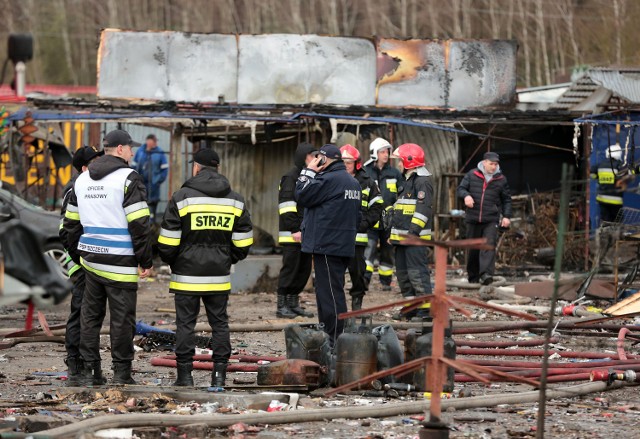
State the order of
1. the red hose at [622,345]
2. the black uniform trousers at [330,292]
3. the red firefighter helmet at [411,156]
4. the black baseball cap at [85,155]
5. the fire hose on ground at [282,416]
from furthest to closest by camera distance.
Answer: the red firefighter helmet at [411,156] < the black uniform trousers at [330,292] < the black baseball cap at [85,155] < the red hose at [622,345] < the fire hose on ground at [282,416]

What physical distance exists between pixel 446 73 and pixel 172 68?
566 centimetres

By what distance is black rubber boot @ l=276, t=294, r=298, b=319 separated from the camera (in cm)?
1487

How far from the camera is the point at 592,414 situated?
8930mm

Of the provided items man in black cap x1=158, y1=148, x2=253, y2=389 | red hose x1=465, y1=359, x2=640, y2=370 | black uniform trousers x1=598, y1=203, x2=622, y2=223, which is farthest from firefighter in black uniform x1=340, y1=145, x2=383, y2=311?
black uniform trousers x1=598, y1=203, x2=622, y2=223

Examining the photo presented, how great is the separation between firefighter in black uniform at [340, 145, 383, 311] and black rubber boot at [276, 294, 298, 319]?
2.47ft

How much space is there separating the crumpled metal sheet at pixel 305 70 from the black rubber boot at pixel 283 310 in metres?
10.6

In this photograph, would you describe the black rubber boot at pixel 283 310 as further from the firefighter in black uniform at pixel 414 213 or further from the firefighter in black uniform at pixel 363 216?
the firefighter in black uniform at pixel 414 213

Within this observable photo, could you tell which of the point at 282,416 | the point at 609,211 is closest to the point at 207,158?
the point at 282,416

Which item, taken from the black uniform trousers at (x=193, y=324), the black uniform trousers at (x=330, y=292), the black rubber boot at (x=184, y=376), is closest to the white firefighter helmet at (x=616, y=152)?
the black uniform trousers at (x=330, y=292)

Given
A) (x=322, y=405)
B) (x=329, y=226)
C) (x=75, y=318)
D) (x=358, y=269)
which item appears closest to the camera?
(x=322, y=405)

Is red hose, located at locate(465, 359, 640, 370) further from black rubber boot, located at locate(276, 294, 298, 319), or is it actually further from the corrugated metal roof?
the corrugated metal roof

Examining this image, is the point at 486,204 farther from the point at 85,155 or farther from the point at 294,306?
the point at 85,155

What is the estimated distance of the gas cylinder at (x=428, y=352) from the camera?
9.48 m

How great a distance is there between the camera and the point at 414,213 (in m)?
14.8
